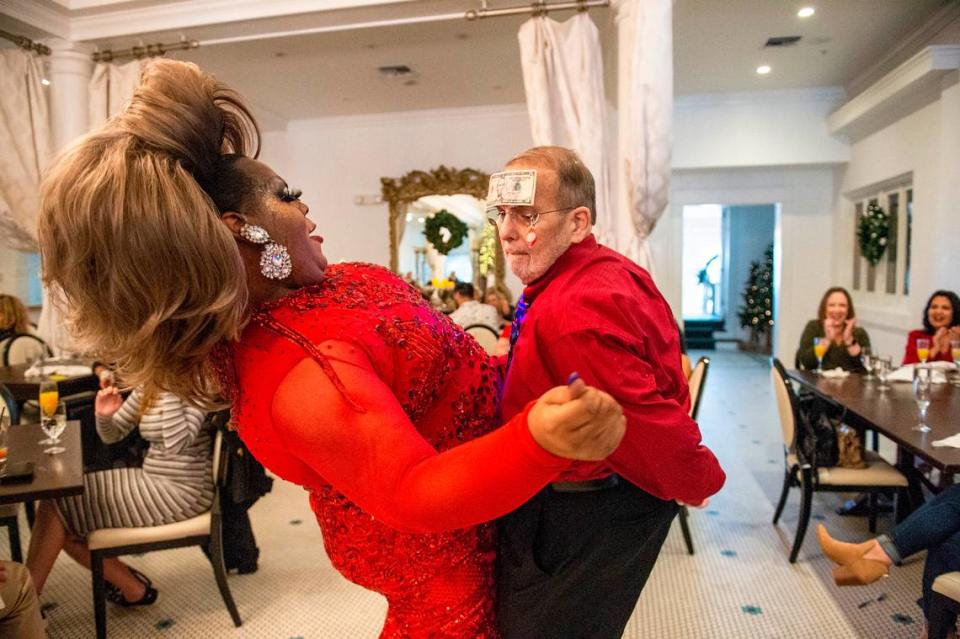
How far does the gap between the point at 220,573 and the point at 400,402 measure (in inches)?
96.0

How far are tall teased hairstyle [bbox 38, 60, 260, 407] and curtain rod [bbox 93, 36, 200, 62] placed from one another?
444 cm

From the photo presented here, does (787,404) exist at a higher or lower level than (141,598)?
higher

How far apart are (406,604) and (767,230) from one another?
1317 cm

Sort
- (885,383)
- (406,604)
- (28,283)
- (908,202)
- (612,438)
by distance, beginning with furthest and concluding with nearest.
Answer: (28,283) → (908,202) → (885,383) → (406,604) → (612,438)

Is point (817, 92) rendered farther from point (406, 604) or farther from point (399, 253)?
point (406, 604)

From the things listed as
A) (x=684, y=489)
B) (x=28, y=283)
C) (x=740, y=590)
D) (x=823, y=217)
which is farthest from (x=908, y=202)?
(x=28, y=283)

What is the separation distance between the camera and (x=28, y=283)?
903 cm

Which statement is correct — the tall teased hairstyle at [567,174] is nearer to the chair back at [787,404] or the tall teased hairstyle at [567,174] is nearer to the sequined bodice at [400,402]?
the sequined bodice at [400,402]

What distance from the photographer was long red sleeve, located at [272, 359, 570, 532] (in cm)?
69

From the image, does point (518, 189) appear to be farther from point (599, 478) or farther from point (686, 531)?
point (686, 531)

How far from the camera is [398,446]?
2.37ft

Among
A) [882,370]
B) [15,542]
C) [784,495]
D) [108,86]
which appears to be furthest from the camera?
[108,86]

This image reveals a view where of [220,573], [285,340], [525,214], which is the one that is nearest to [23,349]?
[220,573]

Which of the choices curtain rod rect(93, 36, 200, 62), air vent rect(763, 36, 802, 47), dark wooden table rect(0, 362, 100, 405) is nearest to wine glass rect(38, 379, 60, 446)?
dark wooden table rect(0, 362, 100, 405)
